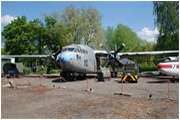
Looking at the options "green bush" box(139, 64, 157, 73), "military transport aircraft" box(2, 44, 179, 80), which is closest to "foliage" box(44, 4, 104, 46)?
"green bush" box(139, 64, 157, 73)

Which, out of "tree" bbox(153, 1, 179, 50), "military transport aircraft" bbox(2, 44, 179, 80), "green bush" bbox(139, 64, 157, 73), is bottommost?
"green bush" bbox(139, 64, 157, 73)

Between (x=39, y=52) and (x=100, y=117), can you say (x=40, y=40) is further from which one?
(x=100, y=117)

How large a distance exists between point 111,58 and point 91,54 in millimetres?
2695

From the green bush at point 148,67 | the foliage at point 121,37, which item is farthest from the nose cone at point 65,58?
the foliage at point 121,37

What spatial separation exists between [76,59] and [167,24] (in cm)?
2169

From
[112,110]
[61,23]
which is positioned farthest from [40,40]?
[112,110]

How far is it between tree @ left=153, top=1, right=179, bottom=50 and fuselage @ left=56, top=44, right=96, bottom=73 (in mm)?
16639

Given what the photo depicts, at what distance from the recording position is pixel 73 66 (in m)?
17.8

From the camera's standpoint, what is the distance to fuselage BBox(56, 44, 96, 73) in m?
17.1

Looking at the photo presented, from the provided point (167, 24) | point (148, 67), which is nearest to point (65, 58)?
point (167, 24)

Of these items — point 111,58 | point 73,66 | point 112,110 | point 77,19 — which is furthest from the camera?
point 77,19

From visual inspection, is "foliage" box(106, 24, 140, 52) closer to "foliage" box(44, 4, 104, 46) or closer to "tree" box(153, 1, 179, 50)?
"foliage" box(44, 4, 104, 46)

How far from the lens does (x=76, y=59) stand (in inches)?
707

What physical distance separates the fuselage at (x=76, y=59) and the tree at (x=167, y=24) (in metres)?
16.6
